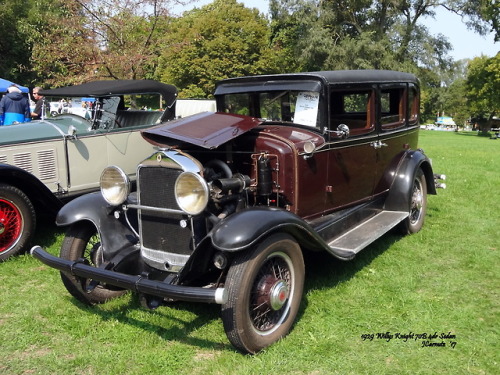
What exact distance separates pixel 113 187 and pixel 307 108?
6.32 feet

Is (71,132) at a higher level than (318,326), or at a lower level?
higher

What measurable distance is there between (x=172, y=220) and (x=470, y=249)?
11.9 feet

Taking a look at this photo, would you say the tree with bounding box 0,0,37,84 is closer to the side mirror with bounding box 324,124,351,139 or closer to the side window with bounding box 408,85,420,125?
the side window with bounding box 408,85,420,125

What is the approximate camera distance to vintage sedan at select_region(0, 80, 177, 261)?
16.9ft

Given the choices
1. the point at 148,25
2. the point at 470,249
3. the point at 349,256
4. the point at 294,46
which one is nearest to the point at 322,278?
the point at 349,256

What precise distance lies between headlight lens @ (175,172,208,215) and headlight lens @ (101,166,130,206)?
680mm

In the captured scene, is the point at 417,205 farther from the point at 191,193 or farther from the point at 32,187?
the point at 32,187

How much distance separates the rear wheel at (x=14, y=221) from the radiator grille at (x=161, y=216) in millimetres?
2259

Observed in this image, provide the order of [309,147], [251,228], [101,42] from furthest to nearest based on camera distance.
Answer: [101,42] → [309,147] → [251,228]

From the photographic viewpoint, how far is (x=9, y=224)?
16.8 ft

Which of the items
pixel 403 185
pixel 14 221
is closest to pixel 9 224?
pixel 14 221

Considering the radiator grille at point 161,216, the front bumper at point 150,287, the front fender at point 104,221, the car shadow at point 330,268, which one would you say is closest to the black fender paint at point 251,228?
the front bumper at point 150,287

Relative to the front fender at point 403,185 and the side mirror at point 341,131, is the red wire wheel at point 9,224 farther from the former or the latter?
the front fender at point 403,185

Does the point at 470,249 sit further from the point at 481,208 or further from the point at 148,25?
the point at 148,25
